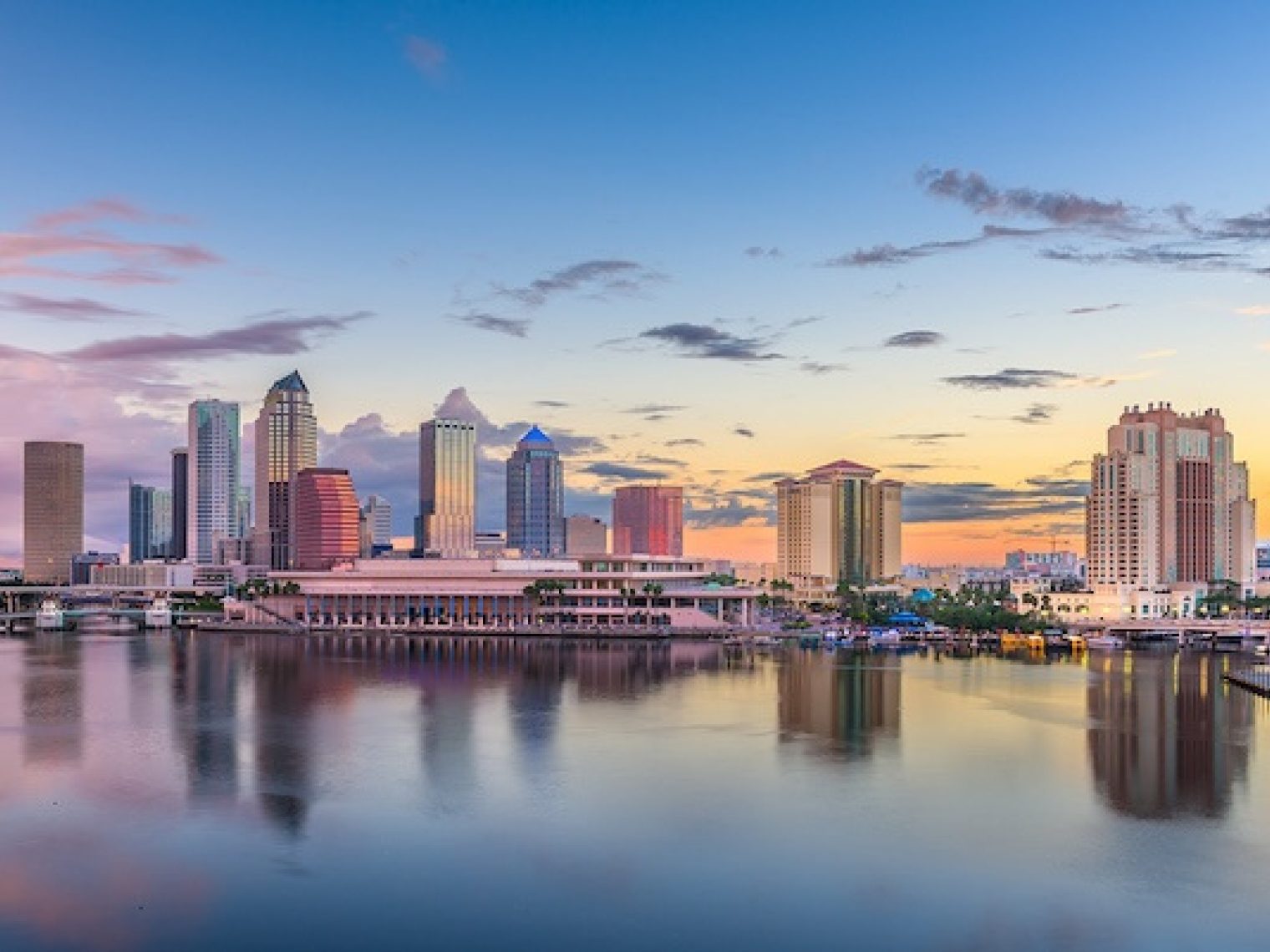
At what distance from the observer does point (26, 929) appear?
17.9 metres

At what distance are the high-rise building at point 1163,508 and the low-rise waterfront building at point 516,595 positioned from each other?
33.2m

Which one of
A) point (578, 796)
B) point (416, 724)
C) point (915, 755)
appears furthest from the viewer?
point (416, 724)

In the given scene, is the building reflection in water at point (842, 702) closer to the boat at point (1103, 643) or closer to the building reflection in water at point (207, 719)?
the building reflection in water at point (207, 719)

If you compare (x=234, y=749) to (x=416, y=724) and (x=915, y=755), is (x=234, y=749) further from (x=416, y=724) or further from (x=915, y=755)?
(x=915, y=755)

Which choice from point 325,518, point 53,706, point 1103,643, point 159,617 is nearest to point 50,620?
point 159,617

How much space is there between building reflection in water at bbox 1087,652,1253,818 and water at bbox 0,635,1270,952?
6.8 inches

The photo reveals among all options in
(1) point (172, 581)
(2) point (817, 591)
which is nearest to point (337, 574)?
(2) point (817, 591)

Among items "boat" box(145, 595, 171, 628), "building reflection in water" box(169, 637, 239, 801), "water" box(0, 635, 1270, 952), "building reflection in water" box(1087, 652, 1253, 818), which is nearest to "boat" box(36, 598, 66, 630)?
"boat" box(145, 595, 171, 628)

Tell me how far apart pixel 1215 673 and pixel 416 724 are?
3766 centimetres

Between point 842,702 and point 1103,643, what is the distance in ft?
132

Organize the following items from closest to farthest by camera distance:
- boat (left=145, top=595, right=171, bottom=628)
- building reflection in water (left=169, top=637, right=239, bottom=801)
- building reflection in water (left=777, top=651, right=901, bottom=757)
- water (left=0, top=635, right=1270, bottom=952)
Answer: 1. water (left=0, top=635, right=1270, bottom=952)
2. building reflection in water (left=169, top=637, right=239, bottom=801)
3. building reflection in water (left=777, top=651, right=901, bottom=757)
4. boat (left=145, top=595, right=171, bottom=628)

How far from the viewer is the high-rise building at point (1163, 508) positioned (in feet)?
330

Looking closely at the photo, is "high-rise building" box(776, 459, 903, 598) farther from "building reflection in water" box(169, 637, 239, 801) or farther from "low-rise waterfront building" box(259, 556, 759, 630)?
"building reflection in water" box(169, 637, 239, 801)

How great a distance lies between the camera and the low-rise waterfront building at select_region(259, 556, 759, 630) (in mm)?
82812
